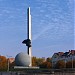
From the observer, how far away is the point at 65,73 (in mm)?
28469

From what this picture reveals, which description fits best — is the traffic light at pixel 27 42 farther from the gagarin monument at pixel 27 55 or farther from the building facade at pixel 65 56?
the building facade at pixel 65 56

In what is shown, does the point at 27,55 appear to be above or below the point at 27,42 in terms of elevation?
below

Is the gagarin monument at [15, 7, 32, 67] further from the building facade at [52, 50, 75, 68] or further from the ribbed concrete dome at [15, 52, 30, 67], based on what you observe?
the building facade at [52, 50, 75, 68]

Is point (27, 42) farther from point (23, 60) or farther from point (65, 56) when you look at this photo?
point (65, 56)

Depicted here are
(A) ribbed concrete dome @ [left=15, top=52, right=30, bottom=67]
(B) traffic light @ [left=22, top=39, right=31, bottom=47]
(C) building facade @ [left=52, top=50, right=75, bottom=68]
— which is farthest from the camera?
(C) building facade @ [left=52, top=50, right=75, bottom=68]

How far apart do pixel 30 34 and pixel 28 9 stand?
3614 millimetres

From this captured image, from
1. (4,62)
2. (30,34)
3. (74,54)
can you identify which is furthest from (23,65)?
(74,54)

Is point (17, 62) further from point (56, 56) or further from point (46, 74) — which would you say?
point (56, 56)

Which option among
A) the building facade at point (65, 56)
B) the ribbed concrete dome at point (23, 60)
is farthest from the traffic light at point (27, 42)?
the building facade at point (65, 56)

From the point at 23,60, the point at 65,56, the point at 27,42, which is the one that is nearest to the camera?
the point at 23,60

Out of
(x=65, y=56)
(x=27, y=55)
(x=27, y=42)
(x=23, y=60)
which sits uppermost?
(x=65, y=56)

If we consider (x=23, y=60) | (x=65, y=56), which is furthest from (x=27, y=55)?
(x=65, y=56)

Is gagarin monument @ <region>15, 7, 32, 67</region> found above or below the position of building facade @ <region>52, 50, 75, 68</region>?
below

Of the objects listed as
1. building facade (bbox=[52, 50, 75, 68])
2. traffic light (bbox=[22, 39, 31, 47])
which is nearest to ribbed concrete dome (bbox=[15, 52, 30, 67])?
traffic light (bbox=[22, 39, 31, 47])
